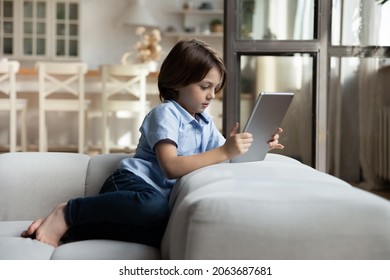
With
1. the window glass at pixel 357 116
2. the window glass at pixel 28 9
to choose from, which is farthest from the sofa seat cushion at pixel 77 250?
the window glass at pixel 28 9

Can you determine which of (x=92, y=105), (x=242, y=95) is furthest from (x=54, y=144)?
(x=242, y=95)

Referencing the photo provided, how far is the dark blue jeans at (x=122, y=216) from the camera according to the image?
4.89 ft

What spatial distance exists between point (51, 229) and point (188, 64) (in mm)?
543

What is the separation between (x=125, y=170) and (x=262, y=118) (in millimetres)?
375

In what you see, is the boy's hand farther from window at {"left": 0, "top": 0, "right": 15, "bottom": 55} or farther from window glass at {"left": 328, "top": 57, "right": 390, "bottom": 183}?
window at {"left": 0, "top": 0, "right": 15, "bottom": 55}

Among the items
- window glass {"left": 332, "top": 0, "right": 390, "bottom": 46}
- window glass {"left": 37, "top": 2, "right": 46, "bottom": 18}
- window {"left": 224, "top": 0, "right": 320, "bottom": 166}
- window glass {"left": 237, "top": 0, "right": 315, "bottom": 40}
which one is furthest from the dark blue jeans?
window glass {"left": 37, "top": 2, "right": 46, "bottom": 18}

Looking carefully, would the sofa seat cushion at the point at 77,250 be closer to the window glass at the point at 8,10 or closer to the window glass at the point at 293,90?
the window glass at the point at 293,90

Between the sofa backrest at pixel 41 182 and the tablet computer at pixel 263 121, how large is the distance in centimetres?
44

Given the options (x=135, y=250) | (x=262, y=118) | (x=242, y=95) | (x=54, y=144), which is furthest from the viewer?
(x=54, y=144)

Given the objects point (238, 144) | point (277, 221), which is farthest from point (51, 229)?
point (277, 221)

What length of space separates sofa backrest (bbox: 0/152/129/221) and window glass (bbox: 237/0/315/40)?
1364 mm

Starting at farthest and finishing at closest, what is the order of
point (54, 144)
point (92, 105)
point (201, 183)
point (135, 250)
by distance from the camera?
point (54, 144) < point (92, 105) < point (135, 250) < point (201, 183)

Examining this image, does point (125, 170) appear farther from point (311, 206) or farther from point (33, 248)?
point (311, 206)
